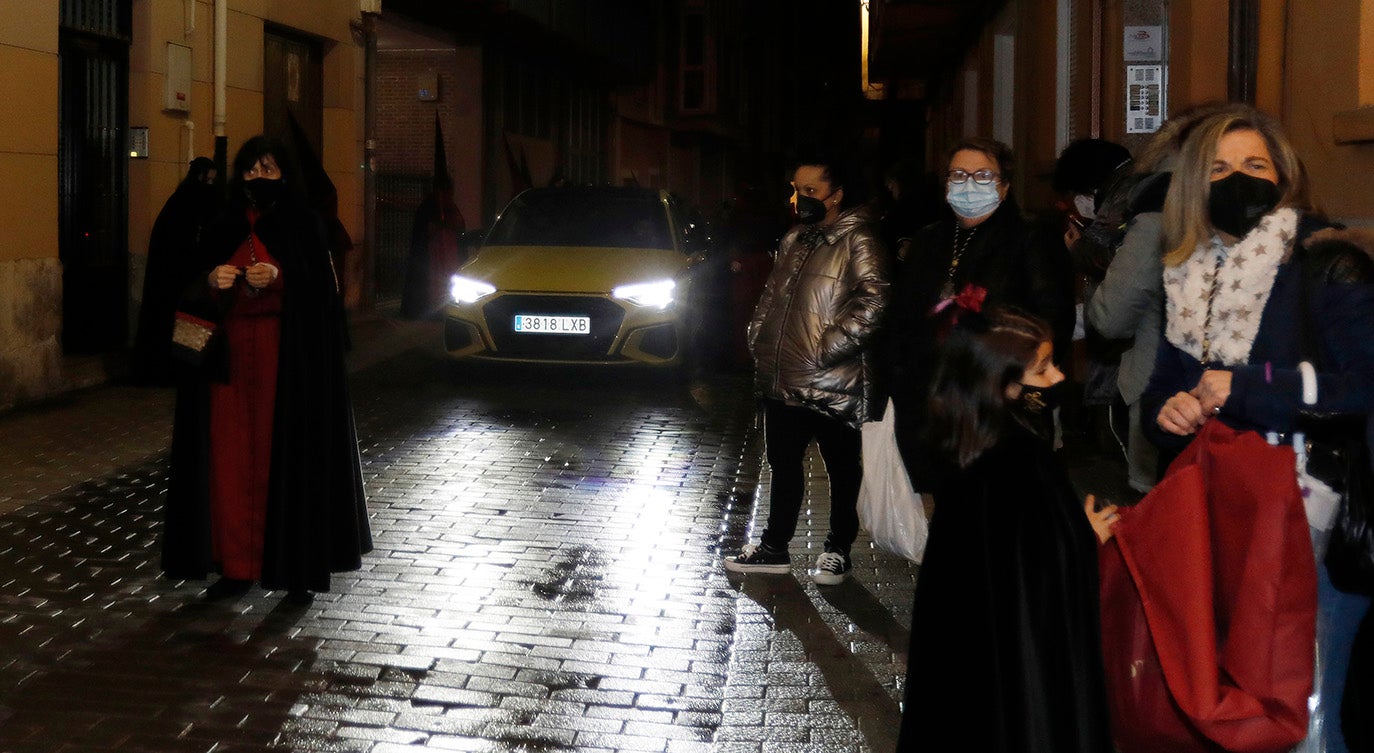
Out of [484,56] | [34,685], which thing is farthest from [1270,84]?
[484,56]

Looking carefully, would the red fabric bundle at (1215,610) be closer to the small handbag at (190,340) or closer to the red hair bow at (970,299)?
the red hair bow at (970,299)

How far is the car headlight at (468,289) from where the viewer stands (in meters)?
12.6

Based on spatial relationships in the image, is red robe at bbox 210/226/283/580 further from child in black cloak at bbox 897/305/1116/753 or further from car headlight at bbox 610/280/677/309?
car headlight at bbox 610/280/677/309

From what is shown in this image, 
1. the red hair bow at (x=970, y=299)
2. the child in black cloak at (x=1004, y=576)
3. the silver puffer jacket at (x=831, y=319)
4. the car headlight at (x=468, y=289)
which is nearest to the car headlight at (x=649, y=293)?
the car headlight at (x=468, y=289)

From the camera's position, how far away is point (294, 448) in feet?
19.6

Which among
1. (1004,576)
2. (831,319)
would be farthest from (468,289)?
(1004,576)

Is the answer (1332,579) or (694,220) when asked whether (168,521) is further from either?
(694,220)

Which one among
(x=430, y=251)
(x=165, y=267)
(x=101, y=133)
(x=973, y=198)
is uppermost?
(x=101, y=133)

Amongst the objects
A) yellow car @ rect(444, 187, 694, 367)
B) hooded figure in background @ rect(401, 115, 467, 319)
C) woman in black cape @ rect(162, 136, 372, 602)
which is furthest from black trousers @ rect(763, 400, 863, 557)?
hooded figure in background @ rect(401, 115, 467, 319)

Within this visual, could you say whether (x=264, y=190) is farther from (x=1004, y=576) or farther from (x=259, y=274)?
(x=1004, y=576)

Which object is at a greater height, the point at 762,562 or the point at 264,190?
the point at 264,190

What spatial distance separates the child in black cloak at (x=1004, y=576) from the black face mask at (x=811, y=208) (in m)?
3.17

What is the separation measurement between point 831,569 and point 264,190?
268 centimetres

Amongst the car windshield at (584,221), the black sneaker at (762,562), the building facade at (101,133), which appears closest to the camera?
the black sneaker at (762,562)
